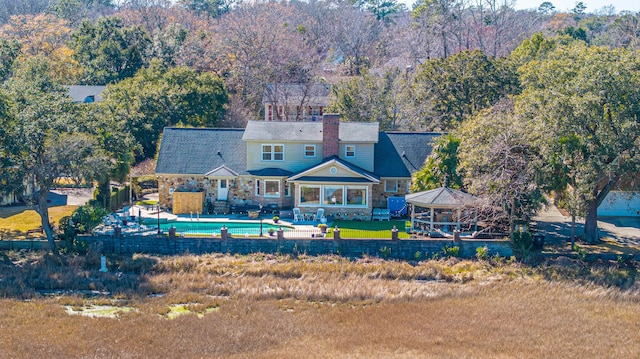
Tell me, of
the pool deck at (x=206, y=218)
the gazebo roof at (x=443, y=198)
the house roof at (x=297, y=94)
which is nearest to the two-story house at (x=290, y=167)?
the pool deck at (x=206, y=218)

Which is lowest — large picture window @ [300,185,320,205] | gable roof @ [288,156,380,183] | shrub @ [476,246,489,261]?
shrub @ [476,246,489,261]

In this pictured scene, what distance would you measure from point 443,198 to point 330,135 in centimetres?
864

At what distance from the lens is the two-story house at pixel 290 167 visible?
37.2 metres

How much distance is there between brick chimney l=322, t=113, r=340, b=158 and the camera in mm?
38312

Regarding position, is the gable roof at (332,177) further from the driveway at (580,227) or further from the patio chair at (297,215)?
the driveway at (580,227)

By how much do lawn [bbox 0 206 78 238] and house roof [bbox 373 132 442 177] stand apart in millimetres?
17804

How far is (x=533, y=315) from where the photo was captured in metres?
24.9

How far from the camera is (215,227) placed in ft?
112

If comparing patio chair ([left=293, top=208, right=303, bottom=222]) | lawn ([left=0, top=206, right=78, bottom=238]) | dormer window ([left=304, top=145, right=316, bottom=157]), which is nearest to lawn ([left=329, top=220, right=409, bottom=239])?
patio chair ([left=293, top=208, right=303, bottom=222])

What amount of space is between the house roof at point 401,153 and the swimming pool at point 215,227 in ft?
26.0

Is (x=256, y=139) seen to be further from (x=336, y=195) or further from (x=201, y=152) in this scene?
(x=336, y=195)

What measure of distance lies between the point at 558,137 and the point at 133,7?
9534 centimetres

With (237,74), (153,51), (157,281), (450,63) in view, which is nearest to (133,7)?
(153,51)

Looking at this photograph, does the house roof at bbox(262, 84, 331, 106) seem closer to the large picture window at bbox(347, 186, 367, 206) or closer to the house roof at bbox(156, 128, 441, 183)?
the house roof at bbox(156, 128, 441, 183)
